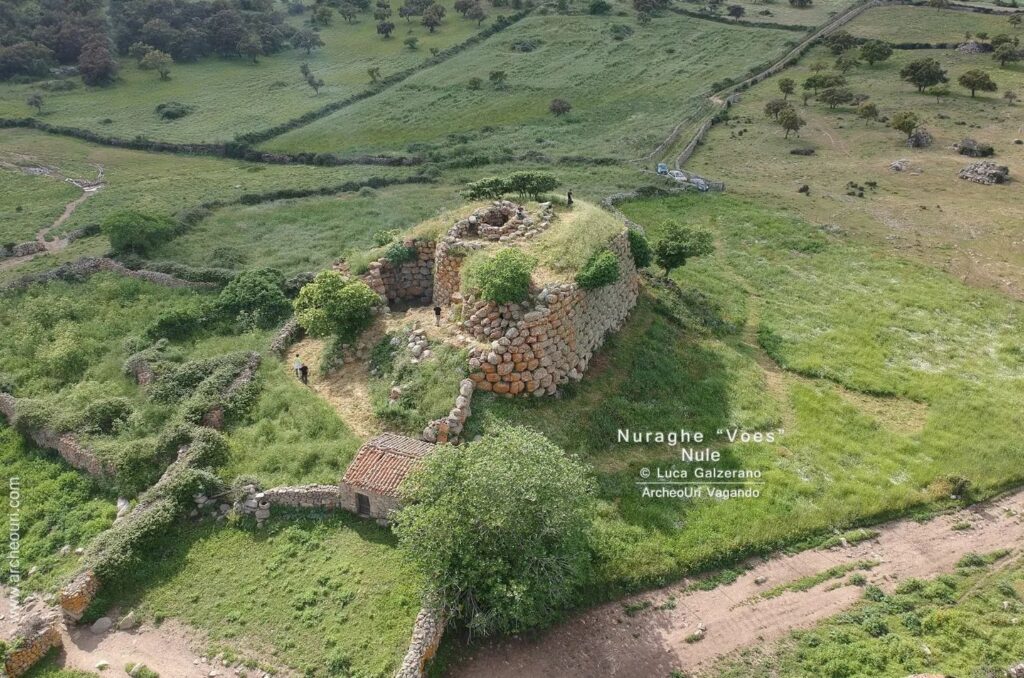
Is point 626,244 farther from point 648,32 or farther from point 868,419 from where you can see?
point 648,32

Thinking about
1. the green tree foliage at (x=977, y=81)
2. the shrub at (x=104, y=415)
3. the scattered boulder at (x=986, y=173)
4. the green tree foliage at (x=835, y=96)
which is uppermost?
the green tree foliage at (x=977, y=81)

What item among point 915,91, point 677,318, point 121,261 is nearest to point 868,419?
point 677,318

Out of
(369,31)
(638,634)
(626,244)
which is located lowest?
(638,634)

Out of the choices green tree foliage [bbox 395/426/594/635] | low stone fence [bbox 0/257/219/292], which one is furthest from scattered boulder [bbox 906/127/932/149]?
low stone fence [bbox 0/257/219/292]

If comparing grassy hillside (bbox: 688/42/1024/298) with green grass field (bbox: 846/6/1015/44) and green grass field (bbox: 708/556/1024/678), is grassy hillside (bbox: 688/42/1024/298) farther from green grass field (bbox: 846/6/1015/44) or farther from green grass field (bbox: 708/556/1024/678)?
green grass field (bbox: 708/556/1024/678)

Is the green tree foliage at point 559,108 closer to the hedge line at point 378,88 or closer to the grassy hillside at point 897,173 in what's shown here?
the grassy hillside at point 897,173

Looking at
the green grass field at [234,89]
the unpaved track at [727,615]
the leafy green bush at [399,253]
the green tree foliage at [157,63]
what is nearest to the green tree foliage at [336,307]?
the leafy green bush at [399,253]
